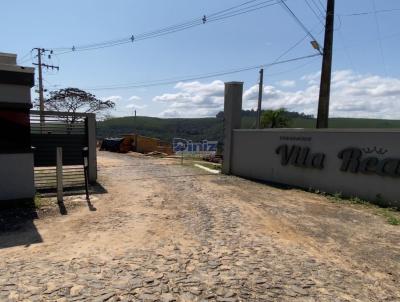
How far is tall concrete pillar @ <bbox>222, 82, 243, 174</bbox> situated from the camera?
56.8ft

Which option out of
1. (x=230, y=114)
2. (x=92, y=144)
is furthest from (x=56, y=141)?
(x=230, y=114)

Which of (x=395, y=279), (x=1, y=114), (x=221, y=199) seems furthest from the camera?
(x=221, y=199)

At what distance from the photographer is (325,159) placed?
42.9 feet

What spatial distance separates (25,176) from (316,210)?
769 centimetres

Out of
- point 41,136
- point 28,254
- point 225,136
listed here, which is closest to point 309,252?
point 28,254

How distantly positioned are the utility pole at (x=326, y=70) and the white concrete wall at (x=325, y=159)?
1587 mm

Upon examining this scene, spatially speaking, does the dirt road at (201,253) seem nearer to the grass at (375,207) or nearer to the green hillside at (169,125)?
the grass at (375,207)

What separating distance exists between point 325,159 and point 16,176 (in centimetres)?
956

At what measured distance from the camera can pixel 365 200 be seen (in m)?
11.6

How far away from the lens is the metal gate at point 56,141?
40.4ft

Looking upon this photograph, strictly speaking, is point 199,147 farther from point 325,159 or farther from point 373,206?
point 373,206

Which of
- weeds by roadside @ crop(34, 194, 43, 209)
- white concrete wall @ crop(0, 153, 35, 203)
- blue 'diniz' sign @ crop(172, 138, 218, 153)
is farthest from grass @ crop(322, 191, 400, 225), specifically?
blue 'diniz' sign @ crop(172, 138, 218, 153)

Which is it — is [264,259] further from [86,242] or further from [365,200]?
[365,200]

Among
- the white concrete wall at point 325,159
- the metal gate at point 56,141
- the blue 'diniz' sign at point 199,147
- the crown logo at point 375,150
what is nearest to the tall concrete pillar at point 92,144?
the metal gate at point 56,141
